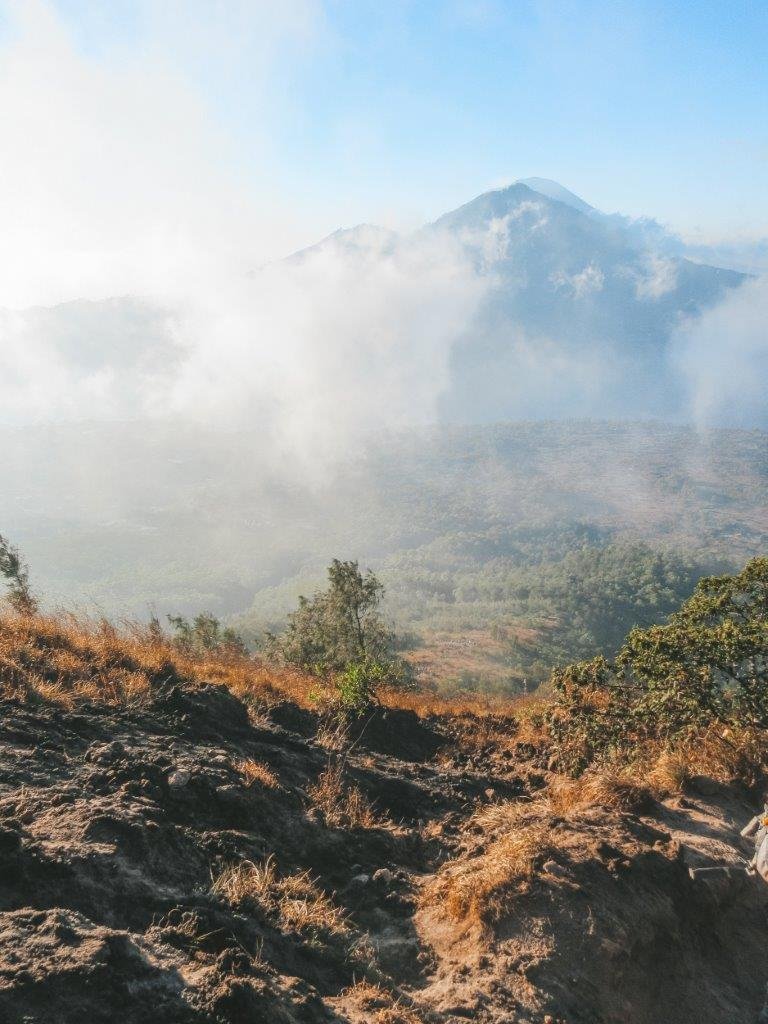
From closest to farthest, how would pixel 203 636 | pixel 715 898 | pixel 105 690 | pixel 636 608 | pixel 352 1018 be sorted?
1. pixel 352 1018
2. pixel 715 898
3. pixel 105 690
4. pixel 203 636
5. pixel 636 608

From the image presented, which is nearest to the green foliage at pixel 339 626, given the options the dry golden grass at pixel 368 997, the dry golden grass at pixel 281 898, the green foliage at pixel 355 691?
the green foliage at pixel 355 691

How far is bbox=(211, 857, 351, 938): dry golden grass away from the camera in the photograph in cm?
396

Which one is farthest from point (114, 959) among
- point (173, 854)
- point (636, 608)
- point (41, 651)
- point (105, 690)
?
point (636, 608)

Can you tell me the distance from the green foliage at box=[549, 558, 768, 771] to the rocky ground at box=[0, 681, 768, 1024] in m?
1.35

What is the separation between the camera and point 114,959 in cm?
291

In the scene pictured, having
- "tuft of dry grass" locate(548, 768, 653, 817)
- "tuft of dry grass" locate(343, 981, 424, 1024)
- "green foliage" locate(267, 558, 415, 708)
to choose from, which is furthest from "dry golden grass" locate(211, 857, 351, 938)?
"green foliage" locate(267, 558, 415, 708)

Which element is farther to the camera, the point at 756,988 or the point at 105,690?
the point at 105,690

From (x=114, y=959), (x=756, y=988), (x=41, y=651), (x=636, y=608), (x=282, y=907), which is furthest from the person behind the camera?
(x=636, y=608)

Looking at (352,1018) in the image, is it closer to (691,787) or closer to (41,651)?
(691,787)

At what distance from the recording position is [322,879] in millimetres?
4750

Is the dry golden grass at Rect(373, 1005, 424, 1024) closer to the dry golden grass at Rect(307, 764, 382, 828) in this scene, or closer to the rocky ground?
the rocky ground

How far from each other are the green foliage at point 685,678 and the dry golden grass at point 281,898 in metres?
4.24

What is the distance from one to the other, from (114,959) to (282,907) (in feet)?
4.65

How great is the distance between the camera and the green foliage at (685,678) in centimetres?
A: 776
